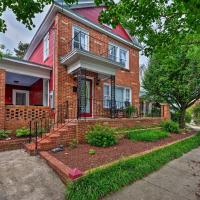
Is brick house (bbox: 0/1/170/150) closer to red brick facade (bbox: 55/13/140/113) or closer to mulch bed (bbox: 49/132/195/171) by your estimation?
red brick facade (bbox: 55/13/140/113)

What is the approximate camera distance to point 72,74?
32.1 ft

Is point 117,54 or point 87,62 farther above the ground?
point 117,54

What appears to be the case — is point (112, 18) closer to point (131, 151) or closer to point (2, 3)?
point (2, 3)

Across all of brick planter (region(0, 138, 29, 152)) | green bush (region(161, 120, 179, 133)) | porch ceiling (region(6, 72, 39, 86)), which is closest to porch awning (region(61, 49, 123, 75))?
porch ceiling (region(6, 72, 39, 86))

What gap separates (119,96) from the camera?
42.1 ft

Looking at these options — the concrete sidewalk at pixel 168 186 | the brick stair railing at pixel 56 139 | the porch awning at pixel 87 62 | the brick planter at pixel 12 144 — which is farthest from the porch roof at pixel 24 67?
the concrete sidewalk at pixel 168 186

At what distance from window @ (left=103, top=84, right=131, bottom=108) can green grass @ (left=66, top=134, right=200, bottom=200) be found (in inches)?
233

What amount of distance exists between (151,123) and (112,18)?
8.05 meters

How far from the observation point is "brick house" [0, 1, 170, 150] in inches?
339

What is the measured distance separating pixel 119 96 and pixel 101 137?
20.7ft

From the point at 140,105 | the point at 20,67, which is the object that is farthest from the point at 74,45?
the point at 140,105

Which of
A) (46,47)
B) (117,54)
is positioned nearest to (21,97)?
(46,47)

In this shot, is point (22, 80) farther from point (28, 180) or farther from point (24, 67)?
point (28, 180)

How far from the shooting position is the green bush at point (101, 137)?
6.80 meters
